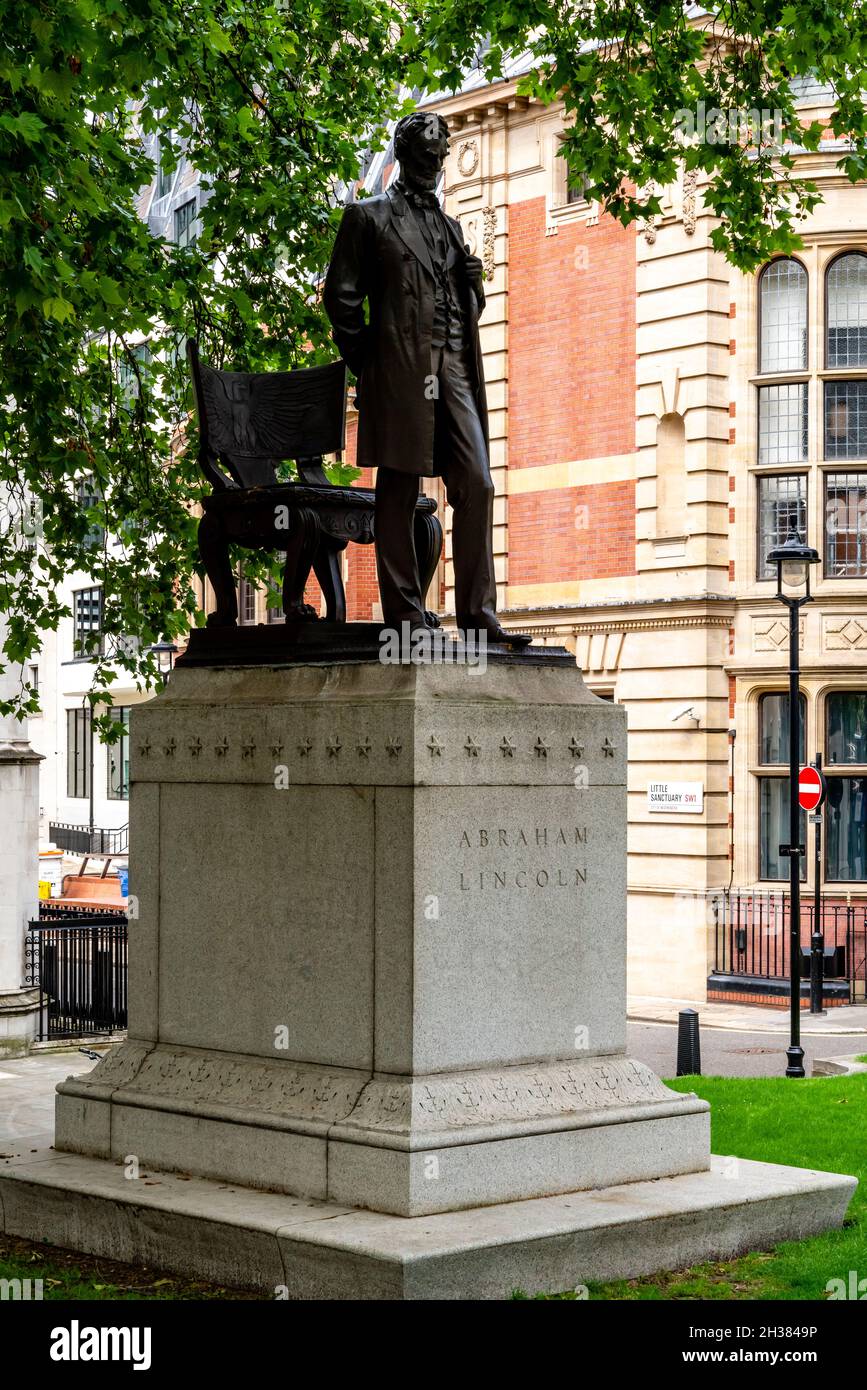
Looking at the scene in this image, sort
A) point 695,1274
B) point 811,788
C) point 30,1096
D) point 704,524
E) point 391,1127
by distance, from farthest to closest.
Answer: point 704,524
point 811,788
point 30,1096
point 695,1274
point 391,1127

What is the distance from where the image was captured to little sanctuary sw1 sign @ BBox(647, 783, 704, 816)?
3086 centimetres

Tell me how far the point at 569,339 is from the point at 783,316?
4.50 m

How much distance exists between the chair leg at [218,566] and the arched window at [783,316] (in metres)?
22.0

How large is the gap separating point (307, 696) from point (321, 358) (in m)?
8.62

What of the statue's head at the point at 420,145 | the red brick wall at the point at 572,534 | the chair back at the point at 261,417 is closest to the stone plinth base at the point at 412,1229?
the chair back at the point at 261,417

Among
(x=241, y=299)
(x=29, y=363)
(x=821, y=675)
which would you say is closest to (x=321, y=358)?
(x=241, y=299)

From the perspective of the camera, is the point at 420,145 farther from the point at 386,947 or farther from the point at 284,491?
the point at 386,947

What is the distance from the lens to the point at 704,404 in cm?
3097

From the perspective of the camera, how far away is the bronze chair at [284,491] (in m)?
9.70

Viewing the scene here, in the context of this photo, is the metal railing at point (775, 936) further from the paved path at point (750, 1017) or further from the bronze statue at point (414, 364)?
the bronze statue at point (414, 364)

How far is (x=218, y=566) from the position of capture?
10.1m

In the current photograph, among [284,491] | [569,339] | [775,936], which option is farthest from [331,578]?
[569,339]

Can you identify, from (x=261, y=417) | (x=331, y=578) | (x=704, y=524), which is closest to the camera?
(x=331, y=578)
